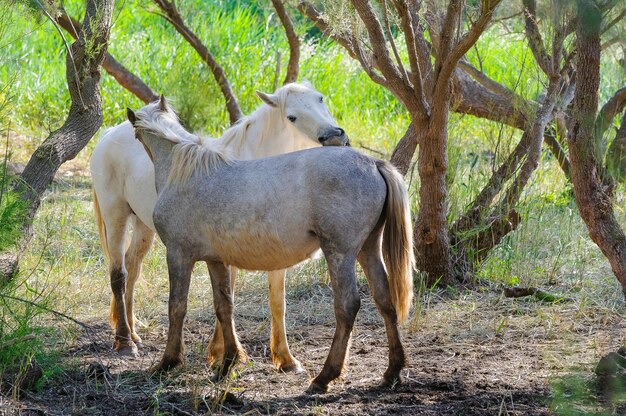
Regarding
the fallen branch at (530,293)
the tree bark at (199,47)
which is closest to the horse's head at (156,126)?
the fallen branch at (530,293)

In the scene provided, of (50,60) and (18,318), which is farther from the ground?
(50,60)

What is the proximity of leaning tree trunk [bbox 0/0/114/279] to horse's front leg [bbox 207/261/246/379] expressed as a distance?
1242 millimetres

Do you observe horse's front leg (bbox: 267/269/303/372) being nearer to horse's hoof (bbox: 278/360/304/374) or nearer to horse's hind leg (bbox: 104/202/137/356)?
horse's hoof (bbox: 278/360/304/374)

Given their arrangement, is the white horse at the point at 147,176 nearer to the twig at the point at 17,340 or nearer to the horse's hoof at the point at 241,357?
the horse's hoof at the point at 241,357

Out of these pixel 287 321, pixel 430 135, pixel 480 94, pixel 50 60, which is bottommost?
pixel 287 321

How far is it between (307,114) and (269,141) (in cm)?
32

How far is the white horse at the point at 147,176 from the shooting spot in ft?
16.9

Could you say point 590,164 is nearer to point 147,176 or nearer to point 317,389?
point 317,389

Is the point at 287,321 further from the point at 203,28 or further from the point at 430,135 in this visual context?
the point at 203,28

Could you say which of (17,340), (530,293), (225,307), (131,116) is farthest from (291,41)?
(17,340)

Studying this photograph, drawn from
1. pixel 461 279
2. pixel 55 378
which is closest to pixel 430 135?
pixel 461 279

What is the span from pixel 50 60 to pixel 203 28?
2.36 metres

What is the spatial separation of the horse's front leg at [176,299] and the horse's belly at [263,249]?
22 centimetres

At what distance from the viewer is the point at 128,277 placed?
609 centimetres
